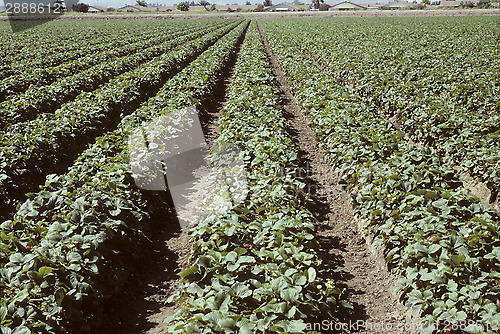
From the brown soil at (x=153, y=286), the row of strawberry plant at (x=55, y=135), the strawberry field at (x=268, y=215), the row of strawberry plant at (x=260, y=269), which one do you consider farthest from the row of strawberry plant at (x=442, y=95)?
the row of strawberry plant at (x=55, y=135)

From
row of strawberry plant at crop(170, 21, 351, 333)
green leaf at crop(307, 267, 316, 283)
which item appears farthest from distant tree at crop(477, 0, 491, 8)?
green leaf at crop(307, 267, 316, 283)

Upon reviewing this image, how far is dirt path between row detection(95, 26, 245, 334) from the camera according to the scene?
177 inches

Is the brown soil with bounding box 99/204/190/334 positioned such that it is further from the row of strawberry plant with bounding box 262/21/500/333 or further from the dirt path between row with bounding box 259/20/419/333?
the row of strawberry plant with bounding box 262/21/500/333

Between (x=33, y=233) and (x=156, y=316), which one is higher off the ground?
(x=33, y=233)

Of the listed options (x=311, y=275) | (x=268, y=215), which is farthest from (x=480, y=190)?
(x=311, y=275)

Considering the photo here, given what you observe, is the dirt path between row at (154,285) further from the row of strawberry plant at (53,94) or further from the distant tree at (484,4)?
the distant tree at (484,4)

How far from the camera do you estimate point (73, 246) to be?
13.8 ft

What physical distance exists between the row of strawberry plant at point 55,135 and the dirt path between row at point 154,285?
290cm

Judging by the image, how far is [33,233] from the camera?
14.7 ft

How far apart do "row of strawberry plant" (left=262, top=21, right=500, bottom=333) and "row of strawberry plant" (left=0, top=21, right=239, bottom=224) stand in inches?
249

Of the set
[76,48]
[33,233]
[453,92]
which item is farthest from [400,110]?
[76,48]

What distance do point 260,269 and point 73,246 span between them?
2180 millimetres

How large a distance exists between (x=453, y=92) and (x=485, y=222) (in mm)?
9107

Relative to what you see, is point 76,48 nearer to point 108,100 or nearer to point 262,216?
point 108,100
